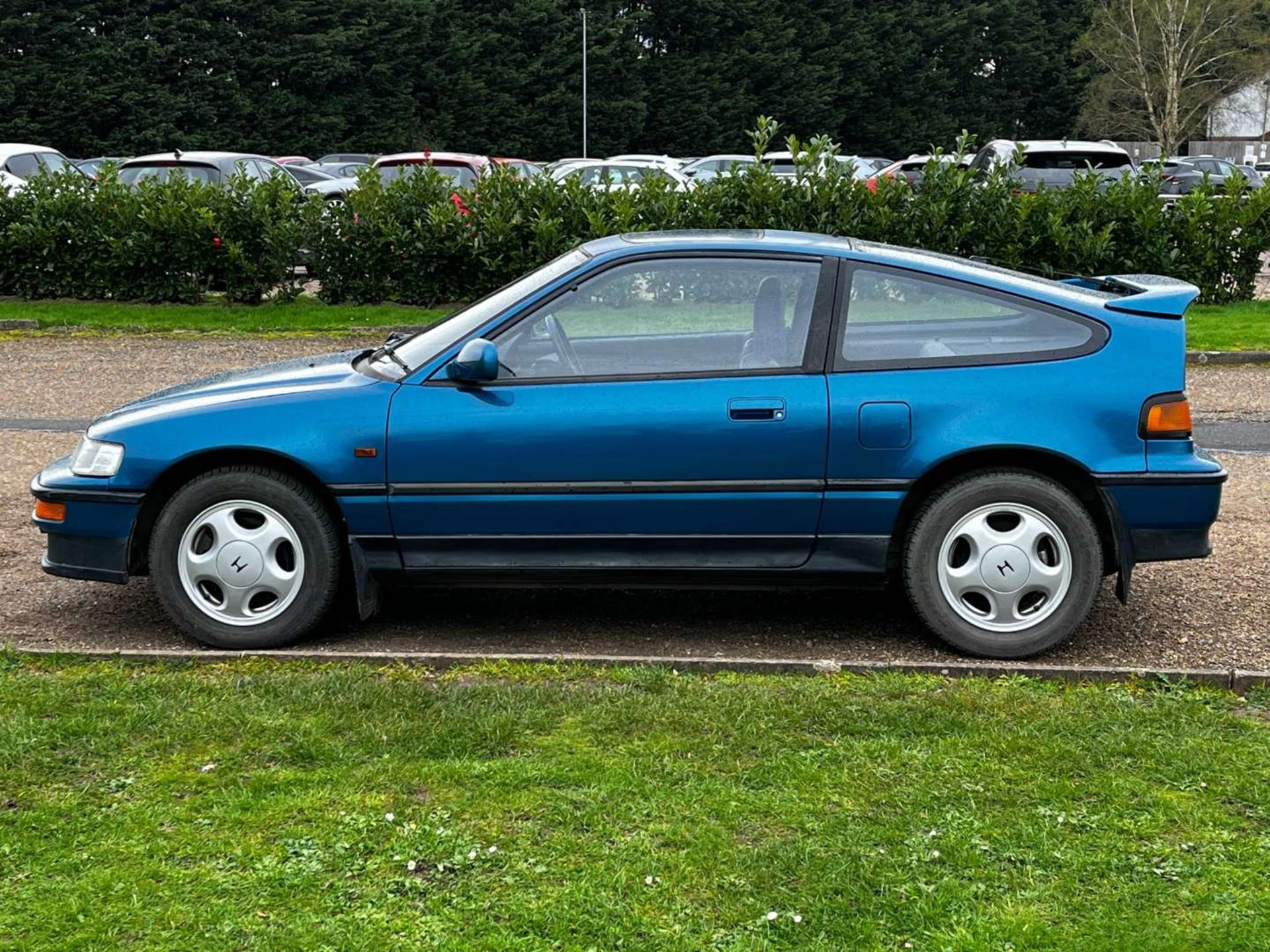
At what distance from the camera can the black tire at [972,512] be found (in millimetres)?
5051

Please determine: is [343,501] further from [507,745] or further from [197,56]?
[197,56]

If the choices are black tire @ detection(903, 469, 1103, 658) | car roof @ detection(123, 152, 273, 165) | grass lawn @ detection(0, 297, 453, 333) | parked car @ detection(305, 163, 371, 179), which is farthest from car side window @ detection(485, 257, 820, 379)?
parked car @ detection(305, 163, 371, 179)

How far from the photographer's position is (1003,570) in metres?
5.11

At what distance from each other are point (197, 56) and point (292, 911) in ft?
166

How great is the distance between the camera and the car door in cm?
507

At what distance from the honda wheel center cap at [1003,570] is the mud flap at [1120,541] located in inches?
13.0

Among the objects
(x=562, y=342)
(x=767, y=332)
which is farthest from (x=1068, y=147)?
(x=562, y=342)

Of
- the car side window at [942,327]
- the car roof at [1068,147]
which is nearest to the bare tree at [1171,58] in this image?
the car roof at [1068,147]

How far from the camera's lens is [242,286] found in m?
16.6

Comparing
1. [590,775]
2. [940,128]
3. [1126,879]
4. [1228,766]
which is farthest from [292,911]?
[940,128]

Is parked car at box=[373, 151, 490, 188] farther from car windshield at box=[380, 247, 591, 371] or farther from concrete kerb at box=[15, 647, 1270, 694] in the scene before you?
concrete kerb at box=[15, 647, 1270, 694]

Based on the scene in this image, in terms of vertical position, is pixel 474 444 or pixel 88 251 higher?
pixel 88 251

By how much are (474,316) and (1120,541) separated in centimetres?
262

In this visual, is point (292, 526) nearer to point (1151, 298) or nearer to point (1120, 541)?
point (1120, 541)
